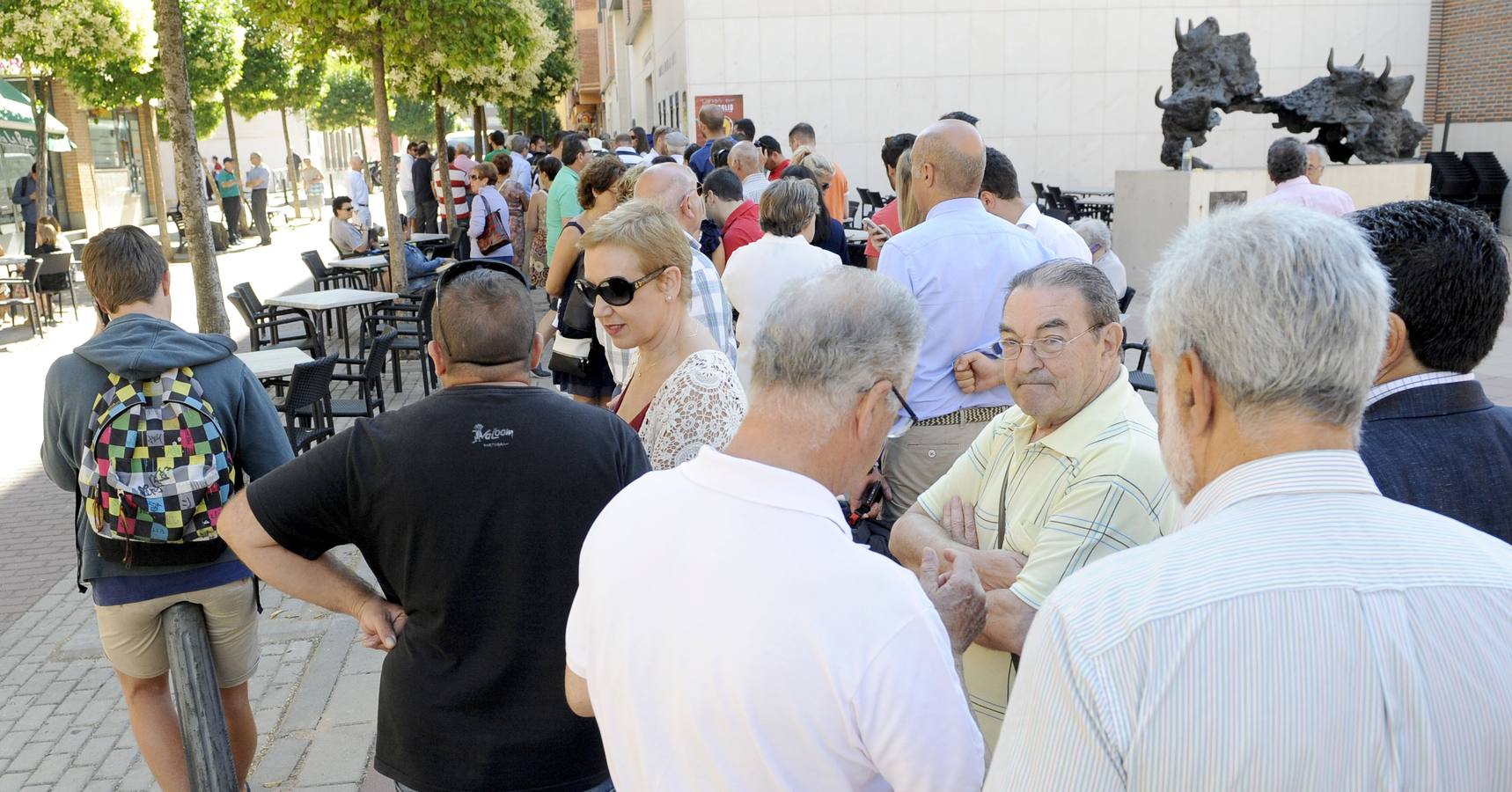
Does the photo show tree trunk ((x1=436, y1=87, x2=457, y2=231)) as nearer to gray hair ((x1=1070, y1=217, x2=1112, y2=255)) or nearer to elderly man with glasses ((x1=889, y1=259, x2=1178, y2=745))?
gray hair ((x1=1070, y1=217, x2=1112, y2=255))

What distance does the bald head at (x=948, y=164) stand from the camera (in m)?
4.08

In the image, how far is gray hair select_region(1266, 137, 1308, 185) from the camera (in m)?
7.57

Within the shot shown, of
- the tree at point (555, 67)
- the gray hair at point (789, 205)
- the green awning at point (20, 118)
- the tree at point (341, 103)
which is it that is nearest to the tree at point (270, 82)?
the green awning at point (20, 118)

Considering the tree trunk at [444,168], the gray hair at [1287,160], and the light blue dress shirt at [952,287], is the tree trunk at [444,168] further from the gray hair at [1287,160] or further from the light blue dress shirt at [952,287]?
the light blue dress shirt at [952,287]

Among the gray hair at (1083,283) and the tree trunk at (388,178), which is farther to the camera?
the tree trunk at (388,178)

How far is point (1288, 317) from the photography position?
1.25m

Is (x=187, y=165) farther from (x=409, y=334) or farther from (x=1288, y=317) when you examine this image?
(x=1288, y=317)

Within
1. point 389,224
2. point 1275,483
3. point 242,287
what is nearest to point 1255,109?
point 389,224

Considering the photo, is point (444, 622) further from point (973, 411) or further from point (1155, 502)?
point (973, 411)

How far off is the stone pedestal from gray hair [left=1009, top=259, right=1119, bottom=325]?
1120 cm

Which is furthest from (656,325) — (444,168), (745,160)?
(444,168)

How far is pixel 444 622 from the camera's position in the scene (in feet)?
7.42

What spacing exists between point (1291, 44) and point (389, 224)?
19935 millimetres

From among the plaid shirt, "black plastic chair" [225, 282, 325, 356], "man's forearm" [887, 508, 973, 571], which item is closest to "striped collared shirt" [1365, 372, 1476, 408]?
"man's forearm" [887, 508, 973, 571]
